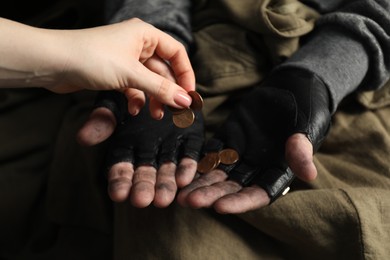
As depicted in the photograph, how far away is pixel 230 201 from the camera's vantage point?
2.63 feet

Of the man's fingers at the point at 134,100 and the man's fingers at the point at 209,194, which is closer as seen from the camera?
the man's fingers at the point at 209,194

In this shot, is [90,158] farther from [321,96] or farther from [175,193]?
[321,96]

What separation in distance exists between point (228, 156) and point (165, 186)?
0.49 feet

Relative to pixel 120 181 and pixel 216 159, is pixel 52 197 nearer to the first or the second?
pixel 120 181

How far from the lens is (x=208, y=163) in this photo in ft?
3.03

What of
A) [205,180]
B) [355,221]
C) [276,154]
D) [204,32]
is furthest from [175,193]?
[204,32]

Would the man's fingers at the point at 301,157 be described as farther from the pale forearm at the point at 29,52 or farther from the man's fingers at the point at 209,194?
the pale forearm at the point at 29,52

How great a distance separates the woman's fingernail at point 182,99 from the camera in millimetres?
855

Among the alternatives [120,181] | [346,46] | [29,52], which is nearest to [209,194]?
[120,181]

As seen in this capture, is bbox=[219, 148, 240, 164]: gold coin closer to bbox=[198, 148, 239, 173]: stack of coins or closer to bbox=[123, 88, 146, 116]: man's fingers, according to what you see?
bbox=[198, 148, 239, 173]: stack of coins

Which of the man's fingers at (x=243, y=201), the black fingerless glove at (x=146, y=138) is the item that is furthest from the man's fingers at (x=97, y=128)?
the man's fingers at (x=243, y=201)

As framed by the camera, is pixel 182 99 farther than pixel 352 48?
No

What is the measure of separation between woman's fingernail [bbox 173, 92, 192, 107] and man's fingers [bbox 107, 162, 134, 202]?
0.15 m

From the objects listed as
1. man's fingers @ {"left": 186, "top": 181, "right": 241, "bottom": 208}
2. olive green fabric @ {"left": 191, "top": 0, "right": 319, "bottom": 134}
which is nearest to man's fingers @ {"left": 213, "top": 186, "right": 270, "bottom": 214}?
man's fingers @ {"left": 186, "top": 181, "right": 241, "bottom": 208}
